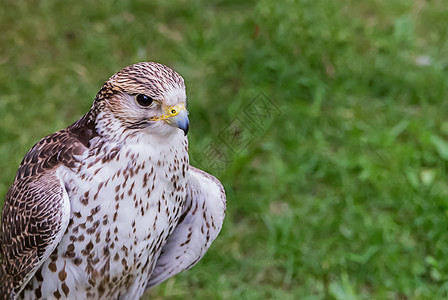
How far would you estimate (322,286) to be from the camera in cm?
417

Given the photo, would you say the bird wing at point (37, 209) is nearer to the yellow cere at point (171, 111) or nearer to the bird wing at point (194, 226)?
the yellow cere at point (171, 111)

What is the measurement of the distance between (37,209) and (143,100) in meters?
0.59

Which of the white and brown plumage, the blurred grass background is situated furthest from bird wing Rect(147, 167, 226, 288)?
the blurred grass background

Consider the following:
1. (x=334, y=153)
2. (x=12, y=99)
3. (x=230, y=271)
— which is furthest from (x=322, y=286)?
(x=12, y=99)

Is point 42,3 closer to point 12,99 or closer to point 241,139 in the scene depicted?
point 12,99

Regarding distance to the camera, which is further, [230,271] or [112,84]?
[230,271]

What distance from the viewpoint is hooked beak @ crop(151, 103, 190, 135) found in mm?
2547

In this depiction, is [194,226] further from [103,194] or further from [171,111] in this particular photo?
[171,111]

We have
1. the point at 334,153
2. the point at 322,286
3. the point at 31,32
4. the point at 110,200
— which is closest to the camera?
the point at 110,200

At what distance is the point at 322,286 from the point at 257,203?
75 centimetres

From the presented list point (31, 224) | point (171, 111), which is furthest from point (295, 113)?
point (31, 224)

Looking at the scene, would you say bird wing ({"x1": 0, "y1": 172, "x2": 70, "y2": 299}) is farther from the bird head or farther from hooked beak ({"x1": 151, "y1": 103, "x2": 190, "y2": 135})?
hooked beak ({"x1": 151, "y1": 103, "x2": 190, "y2": 135})

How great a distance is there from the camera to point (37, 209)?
2635 millimetres

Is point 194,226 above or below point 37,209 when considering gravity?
below
